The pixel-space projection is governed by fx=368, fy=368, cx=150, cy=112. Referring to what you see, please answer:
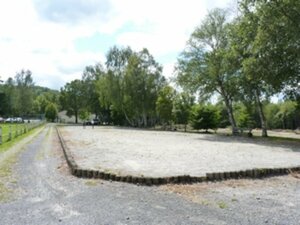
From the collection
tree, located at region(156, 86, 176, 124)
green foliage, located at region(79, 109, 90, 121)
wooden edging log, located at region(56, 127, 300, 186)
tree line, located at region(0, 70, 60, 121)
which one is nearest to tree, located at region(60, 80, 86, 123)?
green foliage, located at region(79, 109, 90, 121)

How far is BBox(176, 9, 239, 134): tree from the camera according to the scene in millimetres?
33844

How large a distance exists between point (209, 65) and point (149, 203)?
28986 mm

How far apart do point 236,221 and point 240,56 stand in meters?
23.8

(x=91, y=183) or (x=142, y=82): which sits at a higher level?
(x=142, y=82)

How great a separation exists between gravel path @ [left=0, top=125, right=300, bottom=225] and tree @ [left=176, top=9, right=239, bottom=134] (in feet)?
84.8

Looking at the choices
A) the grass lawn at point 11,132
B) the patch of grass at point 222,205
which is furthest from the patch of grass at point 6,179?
the grass lawn at point 11,132

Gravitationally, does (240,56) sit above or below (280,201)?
above

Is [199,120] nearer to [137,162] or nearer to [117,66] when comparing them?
[117,66]

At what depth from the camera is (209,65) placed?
34.1 m

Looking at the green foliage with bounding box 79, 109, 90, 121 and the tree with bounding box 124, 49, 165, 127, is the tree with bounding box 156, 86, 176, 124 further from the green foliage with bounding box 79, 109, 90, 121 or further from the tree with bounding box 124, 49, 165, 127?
the green foliage with bounding box 79, 109, 90, 121

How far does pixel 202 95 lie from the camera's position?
118ft

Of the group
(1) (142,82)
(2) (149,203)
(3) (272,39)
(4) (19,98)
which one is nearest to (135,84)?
(1) (142,82)

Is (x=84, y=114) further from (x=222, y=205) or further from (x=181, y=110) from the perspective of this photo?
(x=222, y=205)

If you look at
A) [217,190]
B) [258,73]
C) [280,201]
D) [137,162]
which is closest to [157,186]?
[217,190]
